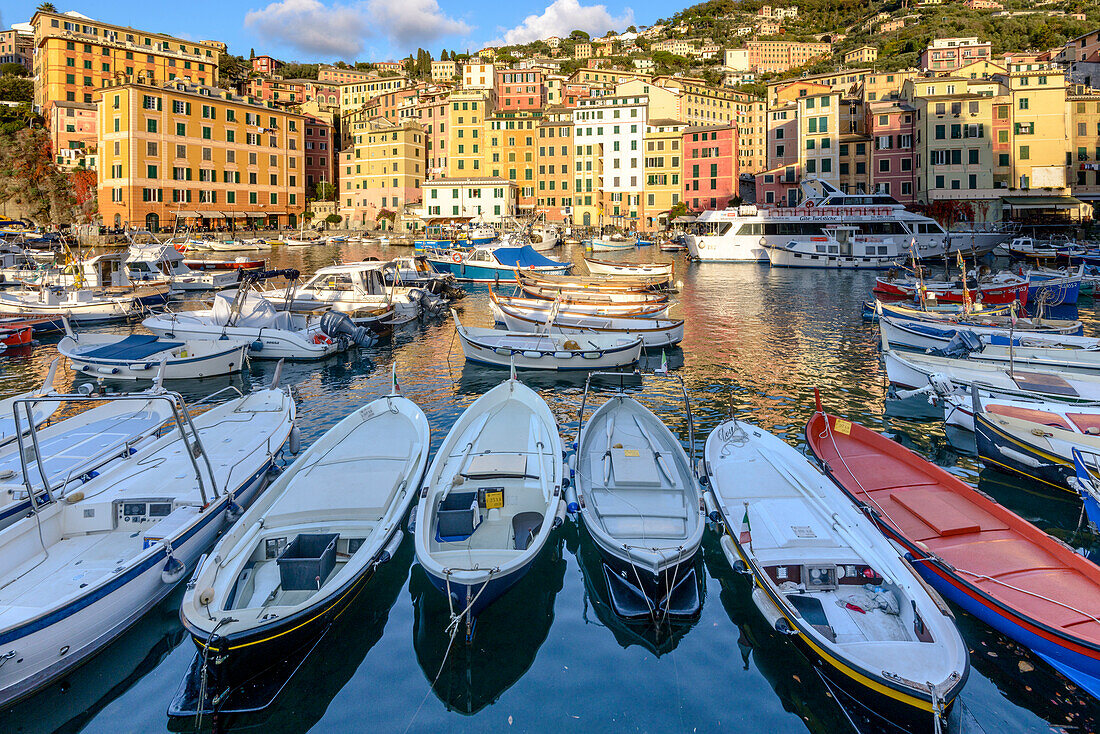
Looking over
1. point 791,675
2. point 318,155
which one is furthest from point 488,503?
point 318,155

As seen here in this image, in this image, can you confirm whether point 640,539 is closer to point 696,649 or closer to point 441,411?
point 696,649

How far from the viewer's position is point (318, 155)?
300ft

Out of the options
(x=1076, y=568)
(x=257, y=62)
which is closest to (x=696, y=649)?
(x=1076, y=568)

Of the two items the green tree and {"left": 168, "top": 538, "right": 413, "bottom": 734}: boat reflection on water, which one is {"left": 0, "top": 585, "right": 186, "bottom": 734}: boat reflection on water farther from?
the green tree

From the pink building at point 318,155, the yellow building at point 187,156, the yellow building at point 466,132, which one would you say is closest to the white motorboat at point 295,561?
the yellow building at point 187,156

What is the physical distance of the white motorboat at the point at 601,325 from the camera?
68.2 ft

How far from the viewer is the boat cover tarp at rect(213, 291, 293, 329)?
2116 cm

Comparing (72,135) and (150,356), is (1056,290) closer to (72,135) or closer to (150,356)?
(150,356)

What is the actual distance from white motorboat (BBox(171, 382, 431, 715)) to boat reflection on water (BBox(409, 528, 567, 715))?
2.58ft

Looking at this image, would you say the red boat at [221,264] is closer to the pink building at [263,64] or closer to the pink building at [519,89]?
the pink building at [519,89]

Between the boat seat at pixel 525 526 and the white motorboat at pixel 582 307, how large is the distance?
46.3 ft

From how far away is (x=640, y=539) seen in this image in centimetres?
742

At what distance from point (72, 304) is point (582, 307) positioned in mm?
18966

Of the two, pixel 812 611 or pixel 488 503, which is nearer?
pixel 812 611
